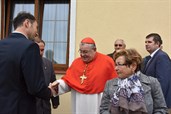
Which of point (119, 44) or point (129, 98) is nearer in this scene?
point (129, 98)

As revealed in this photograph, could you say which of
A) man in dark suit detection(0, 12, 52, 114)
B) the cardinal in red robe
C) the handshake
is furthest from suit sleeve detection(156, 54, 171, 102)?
man in dark suit detection(0, 12, 52, 114)

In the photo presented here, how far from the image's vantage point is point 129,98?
307 centimetres

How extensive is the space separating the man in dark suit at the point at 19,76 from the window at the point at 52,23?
3356 mm

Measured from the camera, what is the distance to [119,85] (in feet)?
10.5

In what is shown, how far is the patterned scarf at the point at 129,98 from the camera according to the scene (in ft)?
9.90

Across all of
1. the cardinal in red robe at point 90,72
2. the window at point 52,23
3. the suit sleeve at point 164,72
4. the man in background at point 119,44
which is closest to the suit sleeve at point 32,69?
the cardinal in red robe at point 90,72

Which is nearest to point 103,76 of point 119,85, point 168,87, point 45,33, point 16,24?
point 168,87

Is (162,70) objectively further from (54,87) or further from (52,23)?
(52,23)

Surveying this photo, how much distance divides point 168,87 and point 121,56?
171 cm

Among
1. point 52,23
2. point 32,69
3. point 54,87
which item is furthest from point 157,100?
point 52,23

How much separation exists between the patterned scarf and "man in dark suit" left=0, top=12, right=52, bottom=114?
671 mm

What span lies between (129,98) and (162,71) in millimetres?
1630

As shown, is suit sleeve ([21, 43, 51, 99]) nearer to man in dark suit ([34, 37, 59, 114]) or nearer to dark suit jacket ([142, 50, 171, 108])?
man in dark suit ([34, 37, 59, 114])

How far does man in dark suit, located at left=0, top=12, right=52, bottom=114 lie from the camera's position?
9.66 feet
